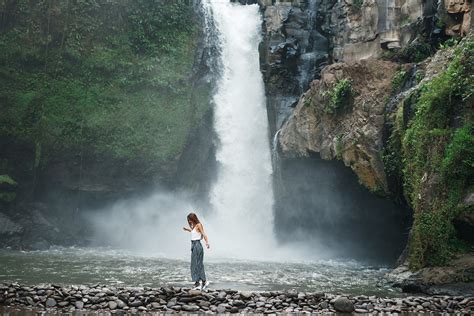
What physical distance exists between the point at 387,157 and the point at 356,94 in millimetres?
3491

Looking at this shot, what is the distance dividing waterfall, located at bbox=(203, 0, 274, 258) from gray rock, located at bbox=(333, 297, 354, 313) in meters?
14.0

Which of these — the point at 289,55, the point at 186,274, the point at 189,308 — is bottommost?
the point at 189,308

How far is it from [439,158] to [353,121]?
20.2 feet

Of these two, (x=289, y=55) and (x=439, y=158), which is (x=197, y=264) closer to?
(x=439, y=158)

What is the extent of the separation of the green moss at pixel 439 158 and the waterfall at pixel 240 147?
1051 cm

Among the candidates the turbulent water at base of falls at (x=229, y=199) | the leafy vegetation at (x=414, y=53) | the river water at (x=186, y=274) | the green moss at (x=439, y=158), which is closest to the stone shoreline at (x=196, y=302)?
the river water at (x=186, y=274)

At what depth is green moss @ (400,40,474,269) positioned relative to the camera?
13.8 metres

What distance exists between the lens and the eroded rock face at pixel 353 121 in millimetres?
19453

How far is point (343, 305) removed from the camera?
9781 millimetres

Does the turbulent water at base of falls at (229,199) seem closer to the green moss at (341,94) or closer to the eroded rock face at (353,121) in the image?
the eroded rock face at (353,121)

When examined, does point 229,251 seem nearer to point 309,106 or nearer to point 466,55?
point 309,106

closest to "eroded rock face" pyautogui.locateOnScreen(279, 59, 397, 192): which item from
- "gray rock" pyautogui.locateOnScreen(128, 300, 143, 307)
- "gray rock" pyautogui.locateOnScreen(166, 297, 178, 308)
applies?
"gray rock" pyautogui.locateOnScreen(166, 297, 178, 308)

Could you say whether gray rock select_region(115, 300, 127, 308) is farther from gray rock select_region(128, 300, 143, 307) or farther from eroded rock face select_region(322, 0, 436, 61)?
eroded rock face select_region(322, 0, 436, 61)

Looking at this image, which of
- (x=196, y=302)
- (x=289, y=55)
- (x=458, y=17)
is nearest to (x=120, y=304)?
(x=196, y=302)
